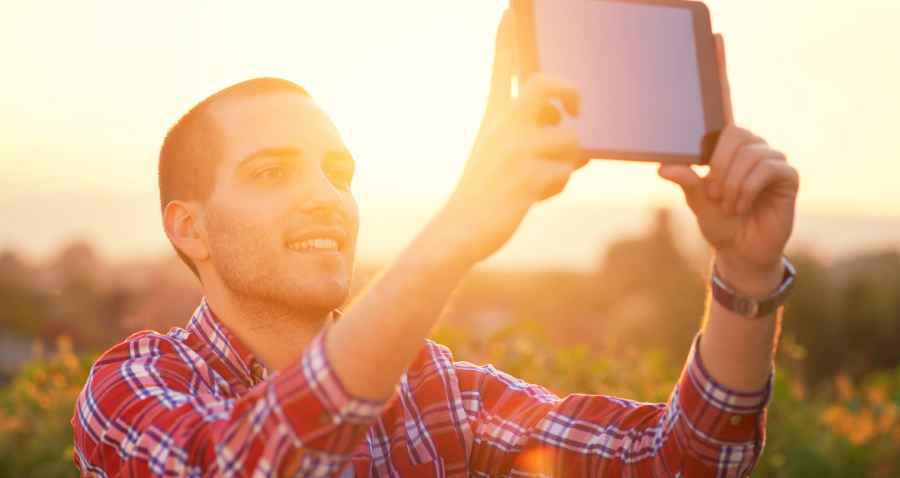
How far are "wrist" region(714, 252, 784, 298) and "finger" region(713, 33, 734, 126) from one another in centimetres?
46

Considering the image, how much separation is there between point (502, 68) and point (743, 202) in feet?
2.78

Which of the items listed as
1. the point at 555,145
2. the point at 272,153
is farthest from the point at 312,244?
the point at 555,145

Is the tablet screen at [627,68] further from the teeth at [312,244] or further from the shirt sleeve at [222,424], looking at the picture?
the teeth at [312,244]

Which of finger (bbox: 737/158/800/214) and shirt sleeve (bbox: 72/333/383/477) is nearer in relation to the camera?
shirt sleeve (bbox: 72/333/383/477)

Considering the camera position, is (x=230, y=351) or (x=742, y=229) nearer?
(x=742, y=229)

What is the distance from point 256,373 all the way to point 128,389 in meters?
Result: 0.65

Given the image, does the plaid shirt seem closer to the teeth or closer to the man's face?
the man's face

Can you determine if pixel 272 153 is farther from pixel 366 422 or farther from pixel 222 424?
pixel 366 422

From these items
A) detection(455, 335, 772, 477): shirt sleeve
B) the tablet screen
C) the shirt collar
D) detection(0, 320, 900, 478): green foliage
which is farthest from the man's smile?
detection(0, 320, 900, 478): green foliage

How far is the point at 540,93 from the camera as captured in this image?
1571 mm

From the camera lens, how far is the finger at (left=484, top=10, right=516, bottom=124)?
171cm

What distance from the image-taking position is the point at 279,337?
9.12 feet

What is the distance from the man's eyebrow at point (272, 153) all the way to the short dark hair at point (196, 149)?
23 centimetres

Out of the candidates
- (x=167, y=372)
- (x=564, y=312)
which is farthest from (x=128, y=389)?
(x=564, y=312)
